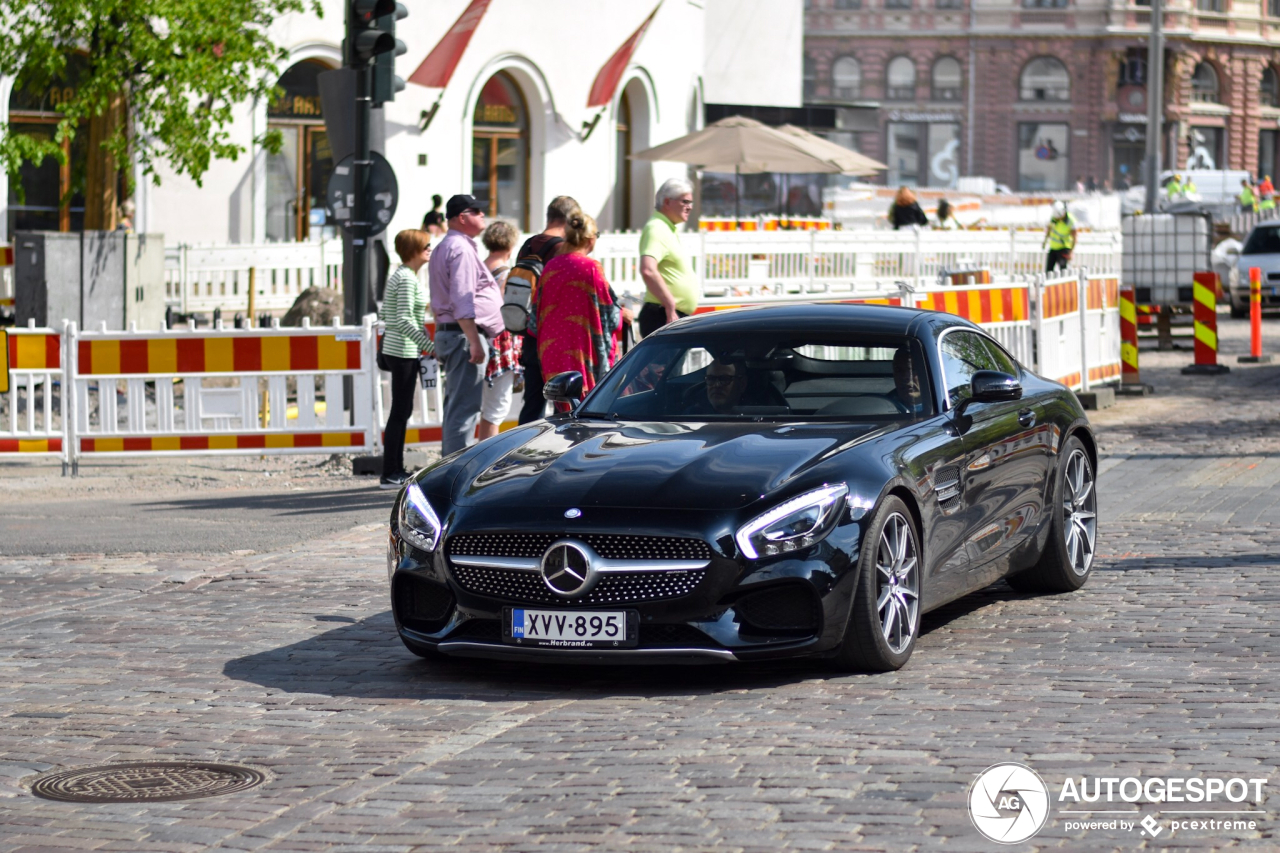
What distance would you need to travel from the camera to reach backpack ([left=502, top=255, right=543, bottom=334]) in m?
11.2

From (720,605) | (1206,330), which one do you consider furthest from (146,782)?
(1206,330)

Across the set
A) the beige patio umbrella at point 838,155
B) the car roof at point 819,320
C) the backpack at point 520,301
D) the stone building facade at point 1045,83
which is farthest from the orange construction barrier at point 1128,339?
the stone building facade at point 1045,83

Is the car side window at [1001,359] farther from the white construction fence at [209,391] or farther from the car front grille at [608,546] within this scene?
the white construction fence at [209,391]

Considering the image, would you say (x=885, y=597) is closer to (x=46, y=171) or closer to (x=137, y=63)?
(x=137, y=63)

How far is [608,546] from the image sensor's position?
6.46 m

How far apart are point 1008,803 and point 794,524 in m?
1.61

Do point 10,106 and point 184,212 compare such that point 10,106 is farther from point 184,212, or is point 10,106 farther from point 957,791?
point 957,791

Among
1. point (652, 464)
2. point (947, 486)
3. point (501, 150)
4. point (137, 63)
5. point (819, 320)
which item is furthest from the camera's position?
point (501, 150)

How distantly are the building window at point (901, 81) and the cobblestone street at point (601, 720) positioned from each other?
85.1 meters

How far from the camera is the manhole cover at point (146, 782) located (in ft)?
17.6

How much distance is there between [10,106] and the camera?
23984 millimetres

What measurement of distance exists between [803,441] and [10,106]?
1941 centimetres

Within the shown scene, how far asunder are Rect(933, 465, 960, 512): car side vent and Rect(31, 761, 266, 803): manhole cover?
9.46ft

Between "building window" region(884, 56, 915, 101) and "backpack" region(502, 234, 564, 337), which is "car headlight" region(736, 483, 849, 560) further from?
"building window" region(884, 56, 915, 101)
